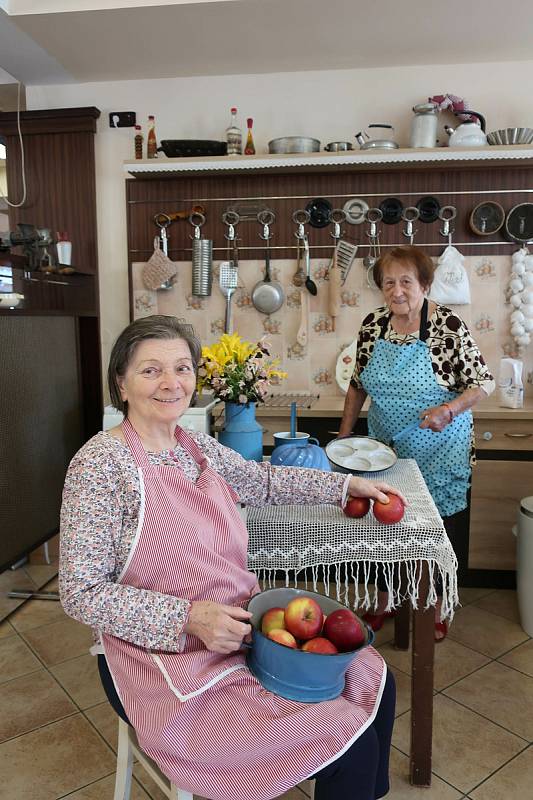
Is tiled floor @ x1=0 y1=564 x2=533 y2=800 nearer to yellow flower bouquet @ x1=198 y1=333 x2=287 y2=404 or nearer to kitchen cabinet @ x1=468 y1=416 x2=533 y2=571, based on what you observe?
kitchen cabinet @ x1=468 y1=416 x2=533 y2=571

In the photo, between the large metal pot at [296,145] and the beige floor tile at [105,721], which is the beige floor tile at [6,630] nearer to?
the beige floor tile at [105,721]

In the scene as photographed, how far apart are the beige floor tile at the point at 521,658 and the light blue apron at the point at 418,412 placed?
1.86 feet

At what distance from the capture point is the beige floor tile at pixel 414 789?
1663 mm

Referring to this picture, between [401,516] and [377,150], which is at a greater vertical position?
[377,150]

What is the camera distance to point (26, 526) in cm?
272

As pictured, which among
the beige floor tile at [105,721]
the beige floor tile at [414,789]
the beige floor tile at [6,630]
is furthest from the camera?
the beige floor tile at [6,630]

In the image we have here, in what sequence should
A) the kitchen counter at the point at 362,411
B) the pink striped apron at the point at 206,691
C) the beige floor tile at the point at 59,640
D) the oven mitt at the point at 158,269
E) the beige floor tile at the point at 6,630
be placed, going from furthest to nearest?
1. the oven mitt at the point at 158,269
2. the kitchen counter at the point at 362,411
3. the beige floor tile at the point at 6,630
4. the beige floor tile at the point at 59,640
5. the pink striped apron at the point at 206,691

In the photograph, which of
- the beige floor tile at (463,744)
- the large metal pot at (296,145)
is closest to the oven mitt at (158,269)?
the large metal pot at (296,145)

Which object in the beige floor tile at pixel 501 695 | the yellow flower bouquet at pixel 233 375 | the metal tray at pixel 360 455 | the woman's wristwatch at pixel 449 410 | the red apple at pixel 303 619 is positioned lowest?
the beige floor tile at pixel 501 695

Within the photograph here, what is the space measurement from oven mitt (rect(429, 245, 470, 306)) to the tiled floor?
1.53m

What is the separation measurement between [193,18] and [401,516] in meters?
2.40

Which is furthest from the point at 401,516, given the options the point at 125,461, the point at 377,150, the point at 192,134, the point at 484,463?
the point at 192,134

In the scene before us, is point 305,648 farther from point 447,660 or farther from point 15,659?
point 15,659

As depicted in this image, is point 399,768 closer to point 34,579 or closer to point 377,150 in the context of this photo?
point 34,579
